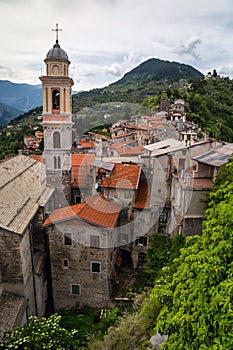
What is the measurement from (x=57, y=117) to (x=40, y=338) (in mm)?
14317

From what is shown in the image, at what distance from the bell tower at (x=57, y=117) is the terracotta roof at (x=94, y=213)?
4.08 m

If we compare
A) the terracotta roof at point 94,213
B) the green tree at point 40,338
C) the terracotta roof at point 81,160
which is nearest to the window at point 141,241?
the terracotta roof at point 94,213

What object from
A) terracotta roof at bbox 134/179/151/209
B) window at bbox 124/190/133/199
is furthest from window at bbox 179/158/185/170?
window at bbox 124/190/133/199

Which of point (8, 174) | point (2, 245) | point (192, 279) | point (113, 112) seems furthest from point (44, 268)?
point (113, 112)

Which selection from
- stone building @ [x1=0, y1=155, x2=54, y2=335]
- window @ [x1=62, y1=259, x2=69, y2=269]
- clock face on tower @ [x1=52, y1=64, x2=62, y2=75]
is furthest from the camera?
clock face on tower @ [x1=52, y1=64, x2=62, y2=75]

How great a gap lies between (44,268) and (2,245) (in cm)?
482

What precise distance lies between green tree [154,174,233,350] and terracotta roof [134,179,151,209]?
10.4 meters

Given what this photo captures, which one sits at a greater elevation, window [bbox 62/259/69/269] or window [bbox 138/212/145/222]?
window [bbox 138/212/145/222]

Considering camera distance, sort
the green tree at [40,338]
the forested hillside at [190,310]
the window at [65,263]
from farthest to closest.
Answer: the window at [65,263]
the green tree at [40,338]
the forested hillside at [190,310]

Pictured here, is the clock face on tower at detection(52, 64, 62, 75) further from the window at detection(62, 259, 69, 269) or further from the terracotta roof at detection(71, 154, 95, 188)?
the window at detection(62, 259, 69, 269)

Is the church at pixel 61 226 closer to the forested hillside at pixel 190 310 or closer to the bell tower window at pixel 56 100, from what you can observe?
the bell tower window at pixel 56 100

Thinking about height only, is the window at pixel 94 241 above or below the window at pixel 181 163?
below

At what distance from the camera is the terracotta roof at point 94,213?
1647 centimetres

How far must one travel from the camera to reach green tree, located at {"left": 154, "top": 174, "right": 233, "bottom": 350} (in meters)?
5.98
